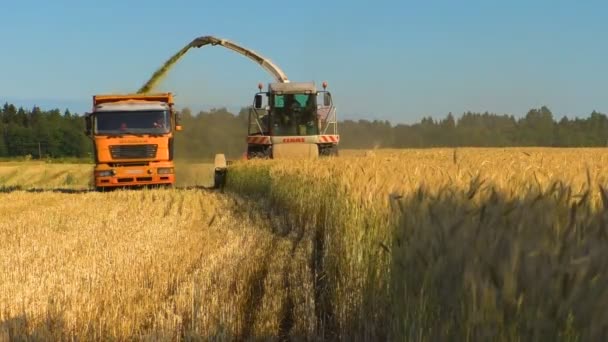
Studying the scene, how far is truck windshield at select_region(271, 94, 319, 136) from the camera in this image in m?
20.0

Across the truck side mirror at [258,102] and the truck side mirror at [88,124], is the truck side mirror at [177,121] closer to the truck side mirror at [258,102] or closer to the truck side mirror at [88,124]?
the truck side mirror at [88,124]

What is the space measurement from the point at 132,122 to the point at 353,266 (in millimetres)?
13762

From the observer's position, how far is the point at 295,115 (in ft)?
65.7

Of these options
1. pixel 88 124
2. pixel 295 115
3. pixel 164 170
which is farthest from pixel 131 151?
pixel 295 115

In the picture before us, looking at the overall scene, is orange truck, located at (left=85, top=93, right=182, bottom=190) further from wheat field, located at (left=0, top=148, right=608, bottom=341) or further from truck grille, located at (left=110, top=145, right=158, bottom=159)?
wheat field, located at (left=0, top=148, right=608, bottom=341)

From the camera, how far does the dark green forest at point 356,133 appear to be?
106 ft

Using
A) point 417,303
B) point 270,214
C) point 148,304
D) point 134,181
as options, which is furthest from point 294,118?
point 417,303

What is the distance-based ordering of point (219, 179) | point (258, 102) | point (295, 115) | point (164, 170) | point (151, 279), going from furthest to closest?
1. point (258, 102)
2. point (295, 115)
3. point (219, 179)
4. point (164, 170)
5. point (151, 279)

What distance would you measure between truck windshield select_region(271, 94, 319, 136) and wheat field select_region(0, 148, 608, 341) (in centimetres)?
1051

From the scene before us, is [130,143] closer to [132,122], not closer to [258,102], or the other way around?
[132,122]

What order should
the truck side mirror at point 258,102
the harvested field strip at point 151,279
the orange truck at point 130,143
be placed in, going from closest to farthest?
1. the harvested field strip at point 151,279
2. the orange truck at point 130,143
3. the truck side mirror at point 258,102

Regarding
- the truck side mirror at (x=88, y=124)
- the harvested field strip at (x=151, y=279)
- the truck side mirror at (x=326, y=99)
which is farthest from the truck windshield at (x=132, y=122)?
the harvested field strip at (x=151, y=279)

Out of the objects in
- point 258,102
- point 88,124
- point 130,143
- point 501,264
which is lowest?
point 501,264

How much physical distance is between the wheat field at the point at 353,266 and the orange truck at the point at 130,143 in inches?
292
